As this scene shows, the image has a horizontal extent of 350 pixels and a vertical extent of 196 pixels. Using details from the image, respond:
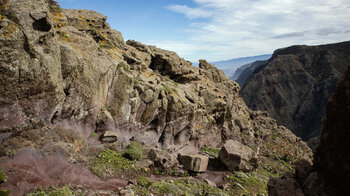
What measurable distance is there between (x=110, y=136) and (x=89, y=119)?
3093 millimetres

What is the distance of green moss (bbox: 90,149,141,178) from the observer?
60.6 feet

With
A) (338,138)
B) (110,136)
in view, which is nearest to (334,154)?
(338,138)

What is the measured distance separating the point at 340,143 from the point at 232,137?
3864 centimetres

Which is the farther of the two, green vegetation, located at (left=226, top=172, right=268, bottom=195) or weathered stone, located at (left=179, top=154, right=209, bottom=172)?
weathered stone, located at (left=179, top=154, right=209, bottom=172)

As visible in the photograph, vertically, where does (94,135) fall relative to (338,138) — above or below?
below

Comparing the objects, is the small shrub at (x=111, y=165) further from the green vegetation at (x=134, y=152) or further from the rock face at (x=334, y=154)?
the rock face at (x=334, y=154)

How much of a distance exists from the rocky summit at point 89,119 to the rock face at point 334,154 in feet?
35.1

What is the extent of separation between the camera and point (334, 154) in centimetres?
1120

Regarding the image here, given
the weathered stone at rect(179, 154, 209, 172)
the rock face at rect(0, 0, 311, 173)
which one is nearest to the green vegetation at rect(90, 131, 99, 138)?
the rock face at rect(0, 0, 311, 173)

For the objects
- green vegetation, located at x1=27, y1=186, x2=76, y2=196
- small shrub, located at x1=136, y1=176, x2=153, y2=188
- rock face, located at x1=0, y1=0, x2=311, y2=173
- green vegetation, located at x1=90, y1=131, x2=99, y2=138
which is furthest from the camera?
green vegetation, located at x1=90, y1=131, x2=99, y2=138

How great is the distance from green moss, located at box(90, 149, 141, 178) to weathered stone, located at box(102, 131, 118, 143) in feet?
4.86

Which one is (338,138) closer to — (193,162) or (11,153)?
(193,162)

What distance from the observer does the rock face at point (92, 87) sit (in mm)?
15070

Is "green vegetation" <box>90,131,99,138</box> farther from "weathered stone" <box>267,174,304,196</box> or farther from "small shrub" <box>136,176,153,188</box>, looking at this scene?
"weathered stone" <box>267,174,304,196</box>
